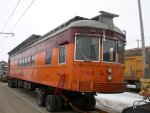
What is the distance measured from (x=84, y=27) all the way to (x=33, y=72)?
6.30 meters

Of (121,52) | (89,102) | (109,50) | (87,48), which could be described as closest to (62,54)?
(87,48)

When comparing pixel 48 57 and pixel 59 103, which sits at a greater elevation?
pixel 48 57

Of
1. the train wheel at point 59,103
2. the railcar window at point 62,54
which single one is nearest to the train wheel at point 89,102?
the train wheel at point 59,103

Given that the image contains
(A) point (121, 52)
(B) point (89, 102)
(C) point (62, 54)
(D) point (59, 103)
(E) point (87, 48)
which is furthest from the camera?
(B) point (89, 102)

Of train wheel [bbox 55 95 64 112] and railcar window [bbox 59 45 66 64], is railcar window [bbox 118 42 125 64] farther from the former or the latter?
train wheel [bbox 55 95 64 112]

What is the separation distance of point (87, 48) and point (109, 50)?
3.00 ft

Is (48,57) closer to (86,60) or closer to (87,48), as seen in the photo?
(87,48)

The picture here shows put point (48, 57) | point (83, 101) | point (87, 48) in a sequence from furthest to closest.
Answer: point (48, 57) → point (83, 101) → point (87, 48)

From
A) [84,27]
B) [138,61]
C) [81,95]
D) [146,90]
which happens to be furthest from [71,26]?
[138,61]

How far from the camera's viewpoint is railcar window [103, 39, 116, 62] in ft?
36.6

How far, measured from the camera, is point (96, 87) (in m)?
10.5

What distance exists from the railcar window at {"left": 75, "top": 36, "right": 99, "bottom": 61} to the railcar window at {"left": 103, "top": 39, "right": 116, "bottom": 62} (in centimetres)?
35

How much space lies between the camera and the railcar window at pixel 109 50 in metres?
11.2

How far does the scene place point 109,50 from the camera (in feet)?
37.1
